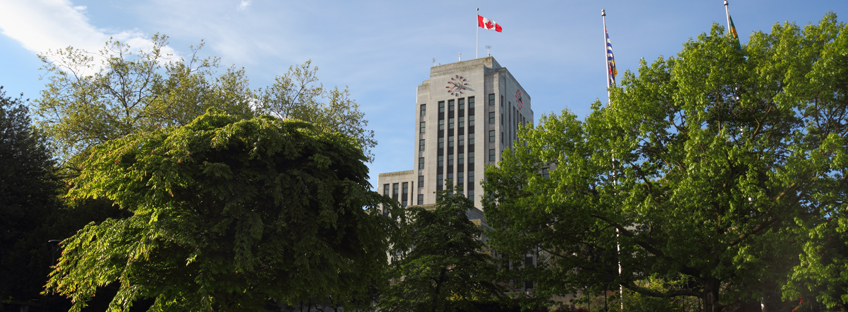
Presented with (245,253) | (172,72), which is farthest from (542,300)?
(172,72)

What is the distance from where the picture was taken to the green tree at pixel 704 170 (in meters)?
18.9

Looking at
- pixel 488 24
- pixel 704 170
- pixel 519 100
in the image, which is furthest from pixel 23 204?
pixel 519 100

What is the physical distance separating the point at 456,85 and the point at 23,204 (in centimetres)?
6195

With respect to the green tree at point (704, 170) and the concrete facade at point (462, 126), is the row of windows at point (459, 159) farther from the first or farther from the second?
the green tree at point (704, 170)

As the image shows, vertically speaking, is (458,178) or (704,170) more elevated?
(458,178)

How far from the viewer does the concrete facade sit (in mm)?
81812

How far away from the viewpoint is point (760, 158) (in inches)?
766

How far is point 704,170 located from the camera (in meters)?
19.0

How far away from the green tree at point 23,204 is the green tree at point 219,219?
1477cm

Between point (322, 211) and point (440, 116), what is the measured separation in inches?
2719

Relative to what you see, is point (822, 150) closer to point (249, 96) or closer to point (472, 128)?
point (249, 96)

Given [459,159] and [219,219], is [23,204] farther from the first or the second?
[459,159]

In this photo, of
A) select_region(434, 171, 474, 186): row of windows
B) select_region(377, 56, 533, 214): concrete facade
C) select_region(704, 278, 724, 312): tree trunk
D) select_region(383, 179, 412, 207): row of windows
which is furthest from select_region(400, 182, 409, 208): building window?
select_region(704, 278, 724, 312): tree trunk

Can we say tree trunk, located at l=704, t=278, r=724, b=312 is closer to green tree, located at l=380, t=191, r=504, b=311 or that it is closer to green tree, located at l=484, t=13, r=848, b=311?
green tree, located at l=484, t=13, r=848, b=311
